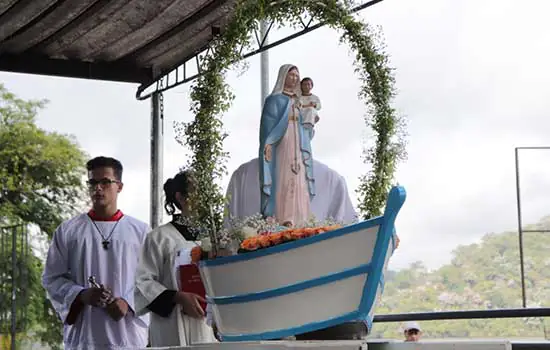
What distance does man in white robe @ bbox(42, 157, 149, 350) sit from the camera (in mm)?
4520

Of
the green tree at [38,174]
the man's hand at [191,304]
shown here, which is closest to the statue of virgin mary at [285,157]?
the man's hand at [191,304]

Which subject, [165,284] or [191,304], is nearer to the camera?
[191,304]

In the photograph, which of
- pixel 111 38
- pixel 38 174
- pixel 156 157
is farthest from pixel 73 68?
pixel 38 174

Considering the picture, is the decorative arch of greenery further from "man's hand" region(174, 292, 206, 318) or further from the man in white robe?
the man in white robe

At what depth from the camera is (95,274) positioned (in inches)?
184

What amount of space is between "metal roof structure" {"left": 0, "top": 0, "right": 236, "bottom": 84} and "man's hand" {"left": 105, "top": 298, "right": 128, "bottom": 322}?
3681 mm

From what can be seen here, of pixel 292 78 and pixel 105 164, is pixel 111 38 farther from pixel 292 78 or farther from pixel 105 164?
pixel 292 78

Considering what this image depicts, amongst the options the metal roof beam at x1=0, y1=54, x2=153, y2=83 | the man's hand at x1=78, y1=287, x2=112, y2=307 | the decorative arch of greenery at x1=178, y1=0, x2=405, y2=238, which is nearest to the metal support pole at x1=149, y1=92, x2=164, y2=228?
the metal roof beam at x1=0, y1=54, x2=153, y2=83

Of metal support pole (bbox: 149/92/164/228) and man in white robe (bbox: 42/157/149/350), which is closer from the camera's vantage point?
man in white robe (bbox: 42/157/149/350)

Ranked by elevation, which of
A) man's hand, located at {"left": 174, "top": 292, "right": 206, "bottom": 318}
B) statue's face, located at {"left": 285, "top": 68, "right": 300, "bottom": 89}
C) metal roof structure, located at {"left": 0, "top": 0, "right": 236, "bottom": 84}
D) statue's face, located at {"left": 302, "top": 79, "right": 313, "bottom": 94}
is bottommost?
man's hand, located at {"left": 174, "top": 292, "right": 206, "bottom": 318}

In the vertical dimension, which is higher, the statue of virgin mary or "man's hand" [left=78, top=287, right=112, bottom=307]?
the statue of virgin mary

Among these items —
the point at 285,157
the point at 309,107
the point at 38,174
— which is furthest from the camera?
the point at 38,174

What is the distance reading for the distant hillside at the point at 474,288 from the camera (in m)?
8.49

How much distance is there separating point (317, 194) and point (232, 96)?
398 mm
